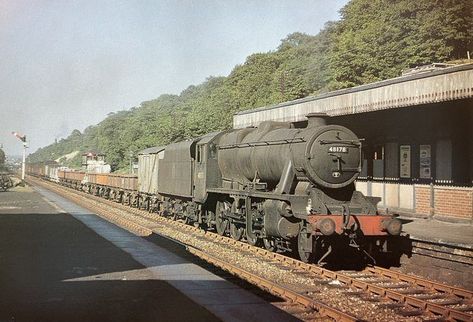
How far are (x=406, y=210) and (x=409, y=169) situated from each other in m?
1.47

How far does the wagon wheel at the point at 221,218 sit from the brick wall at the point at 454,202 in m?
6.86

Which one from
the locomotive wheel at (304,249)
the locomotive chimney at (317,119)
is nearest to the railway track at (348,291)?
the locomotive wheel at (304,249)

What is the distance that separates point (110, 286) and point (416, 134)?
12474 millimetres

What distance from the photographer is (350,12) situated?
2290 inches

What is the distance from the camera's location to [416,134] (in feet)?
56.1

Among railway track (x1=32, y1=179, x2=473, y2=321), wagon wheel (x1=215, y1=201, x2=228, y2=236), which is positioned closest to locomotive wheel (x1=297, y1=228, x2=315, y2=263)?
railway track (x1=32, y1=179, x2=473, y2=321)

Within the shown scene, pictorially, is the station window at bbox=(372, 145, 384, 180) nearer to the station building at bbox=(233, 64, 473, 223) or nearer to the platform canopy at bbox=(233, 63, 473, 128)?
the station building at bbox=(233, 64, 473, 223)

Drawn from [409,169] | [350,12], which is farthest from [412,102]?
[350,12]

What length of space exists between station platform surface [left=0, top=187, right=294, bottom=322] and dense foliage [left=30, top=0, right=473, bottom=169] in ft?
105

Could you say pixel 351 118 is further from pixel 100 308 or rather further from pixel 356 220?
pixel 100 308

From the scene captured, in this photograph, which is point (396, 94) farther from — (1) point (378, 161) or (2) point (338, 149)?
(1) point (378, 161)

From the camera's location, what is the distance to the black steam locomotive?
34.5 feet

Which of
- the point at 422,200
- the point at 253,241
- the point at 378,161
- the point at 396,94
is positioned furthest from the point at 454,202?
the point at 253,241

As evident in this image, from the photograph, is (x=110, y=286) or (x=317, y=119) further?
(x=317, y=119)
